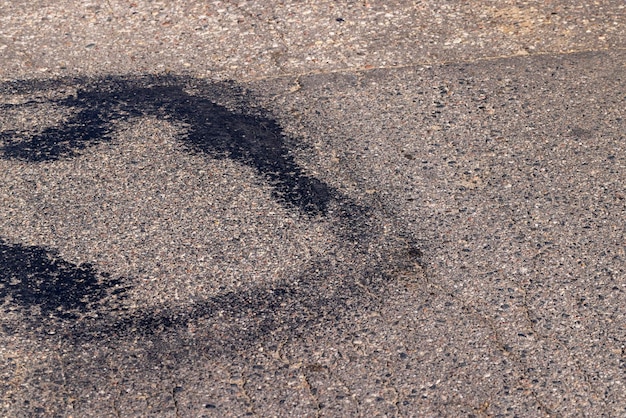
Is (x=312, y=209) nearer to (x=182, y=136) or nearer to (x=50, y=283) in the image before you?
(x=182, y=136)

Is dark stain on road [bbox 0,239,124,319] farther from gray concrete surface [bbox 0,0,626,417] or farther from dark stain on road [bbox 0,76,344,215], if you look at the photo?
dark stain on road [bbox 0,76,344,215]

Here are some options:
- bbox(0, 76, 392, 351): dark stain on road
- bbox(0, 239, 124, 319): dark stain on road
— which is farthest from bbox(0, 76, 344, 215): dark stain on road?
bbox(0, 239, 124, 319): dark stain on road

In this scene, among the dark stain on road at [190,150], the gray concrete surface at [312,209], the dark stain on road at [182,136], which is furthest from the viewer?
the dark stain on road at [182,136]

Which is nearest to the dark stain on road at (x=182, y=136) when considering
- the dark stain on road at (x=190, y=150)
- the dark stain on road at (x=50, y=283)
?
the dark stain on road at (x=190, y=150)

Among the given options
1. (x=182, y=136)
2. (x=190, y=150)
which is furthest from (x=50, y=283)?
(x=182, y=136)

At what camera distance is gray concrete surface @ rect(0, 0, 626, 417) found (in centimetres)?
376

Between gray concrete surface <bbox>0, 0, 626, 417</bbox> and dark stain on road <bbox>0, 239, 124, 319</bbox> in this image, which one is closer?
gray concrete surface <bbox>0, 0, 626, 417</bbox>

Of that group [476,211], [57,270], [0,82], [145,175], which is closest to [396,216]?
[476,211]

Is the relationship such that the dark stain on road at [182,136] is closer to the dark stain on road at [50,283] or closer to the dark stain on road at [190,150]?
the dark stain on road at [190,150]

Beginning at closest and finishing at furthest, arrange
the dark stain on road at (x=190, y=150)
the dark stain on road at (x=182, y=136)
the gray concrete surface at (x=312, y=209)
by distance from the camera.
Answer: the gray concrete surface at (x=312, y=209) → the dark stain on road at (x=190, y=150) → the dark stain on road at (x=182, y=136)

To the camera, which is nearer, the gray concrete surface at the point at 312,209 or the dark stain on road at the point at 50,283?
the gray concrete surface at the point at 312,209

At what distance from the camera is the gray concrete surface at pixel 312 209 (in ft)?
12.3

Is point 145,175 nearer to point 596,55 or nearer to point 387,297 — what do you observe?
point 387,297

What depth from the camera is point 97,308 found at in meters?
4.09
